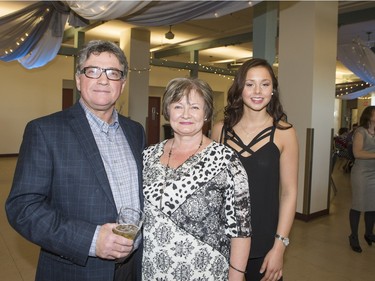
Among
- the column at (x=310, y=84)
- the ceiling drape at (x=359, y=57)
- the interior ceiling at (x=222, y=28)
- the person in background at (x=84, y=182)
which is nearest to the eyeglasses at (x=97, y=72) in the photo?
the person in background at (x=84, y=182)

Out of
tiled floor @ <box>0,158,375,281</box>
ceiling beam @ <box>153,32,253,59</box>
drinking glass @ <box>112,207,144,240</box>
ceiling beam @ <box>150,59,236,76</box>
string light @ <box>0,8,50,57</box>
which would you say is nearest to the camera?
drinking glass @ <box>112,207,144,240</box>

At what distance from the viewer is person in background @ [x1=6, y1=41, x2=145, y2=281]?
4.28 feet

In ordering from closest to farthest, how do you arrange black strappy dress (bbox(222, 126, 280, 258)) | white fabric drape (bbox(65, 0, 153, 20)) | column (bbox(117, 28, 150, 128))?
black strappy dress (bbox(222, 126, 280, 258))
white fabric drape (bbox(65, 0, 153, 20))
column (bbox(117, 28, 150, 128))

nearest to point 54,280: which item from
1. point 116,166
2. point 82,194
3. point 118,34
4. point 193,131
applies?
point 82,194

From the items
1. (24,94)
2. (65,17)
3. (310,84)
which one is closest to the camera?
(65,17)

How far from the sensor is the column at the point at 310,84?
16.3 feet

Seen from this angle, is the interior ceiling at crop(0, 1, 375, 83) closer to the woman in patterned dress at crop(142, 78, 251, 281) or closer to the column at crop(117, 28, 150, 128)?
A: the column at crop(117, 28, 150, 128)

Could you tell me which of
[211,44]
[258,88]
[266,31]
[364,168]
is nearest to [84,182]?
[258,88]

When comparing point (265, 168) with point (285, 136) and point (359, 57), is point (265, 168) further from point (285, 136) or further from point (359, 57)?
point (359, 57)

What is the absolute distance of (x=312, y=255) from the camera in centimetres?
390

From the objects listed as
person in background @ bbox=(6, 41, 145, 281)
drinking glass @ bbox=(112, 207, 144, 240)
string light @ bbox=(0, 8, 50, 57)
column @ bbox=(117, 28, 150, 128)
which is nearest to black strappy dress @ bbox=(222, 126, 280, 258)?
person in background @ bbox=(6, 41, 145, 281)

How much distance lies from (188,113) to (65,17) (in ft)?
10.9

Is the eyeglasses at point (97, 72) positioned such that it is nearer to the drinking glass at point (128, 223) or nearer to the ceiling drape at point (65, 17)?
the drinking glass at point (128, 223)

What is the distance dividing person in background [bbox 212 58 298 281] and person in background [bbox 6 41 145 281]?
0.59m
